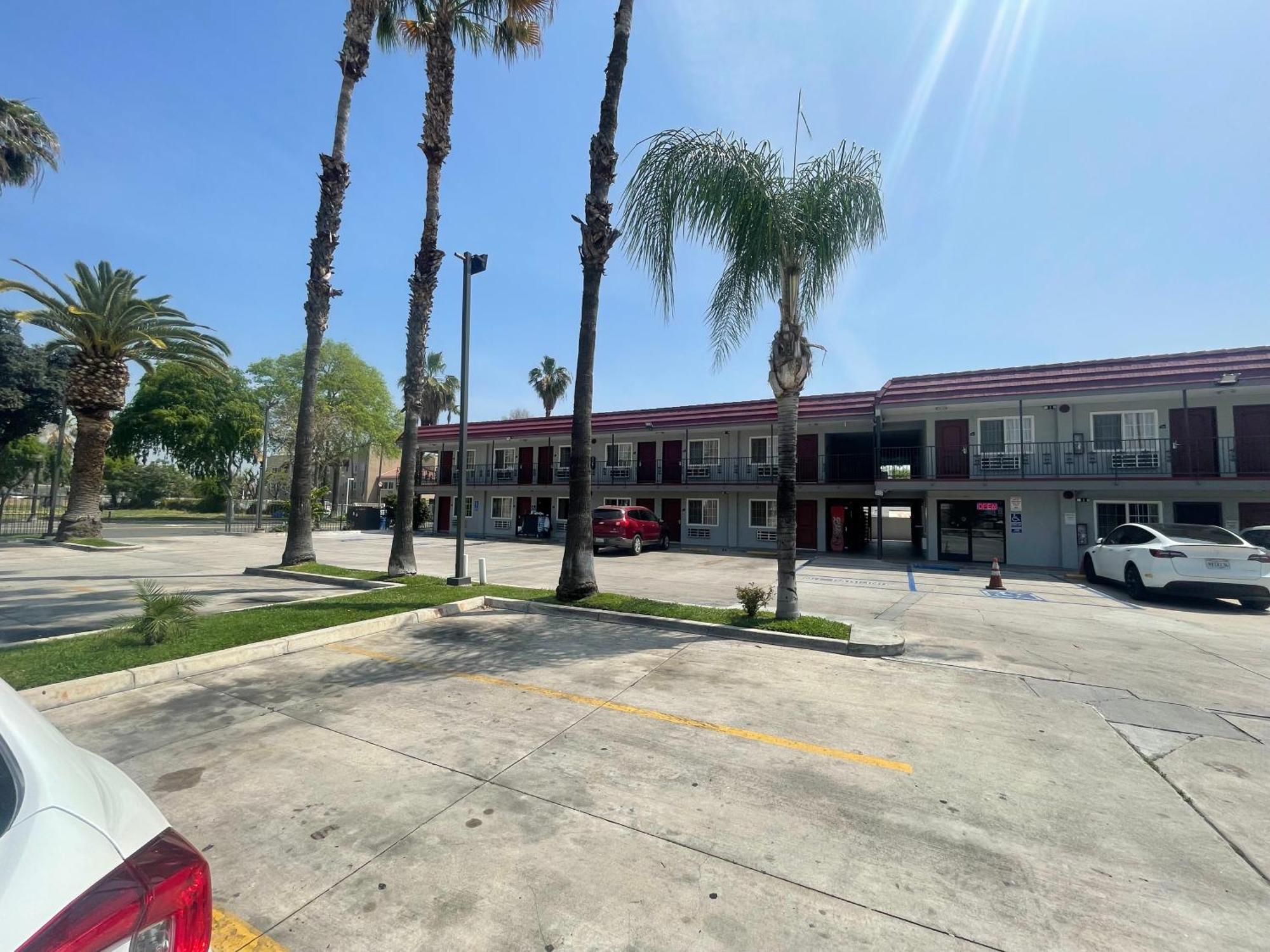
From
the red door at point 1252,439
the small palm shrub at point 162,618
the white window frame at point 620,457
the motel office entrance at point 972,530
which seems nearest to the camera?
the small palm shrub at point 162,618

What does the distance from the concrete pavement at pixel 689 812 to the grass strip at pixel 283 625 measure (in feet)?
2.84

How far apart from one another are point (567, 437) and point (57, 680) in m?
25.5

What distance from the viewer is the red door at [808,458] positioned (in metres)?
24.5

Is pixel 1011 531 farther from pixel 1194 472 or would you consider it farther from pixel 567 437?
pixel 567 437

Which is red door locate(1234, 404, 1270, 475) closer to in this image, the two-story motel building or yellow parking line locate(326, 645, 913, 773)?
the two-story motel building

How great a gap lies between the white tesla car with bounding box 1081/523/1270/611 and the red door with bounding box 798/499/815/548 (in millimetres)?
12461

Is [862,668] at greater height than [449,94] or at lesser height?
lesser

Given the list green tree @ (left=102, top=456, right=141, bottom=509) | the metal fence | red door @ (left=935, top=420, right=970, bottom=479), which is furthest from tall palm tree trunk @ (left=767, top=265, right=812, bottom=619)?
green tree @ (left=102, top=456, right=141, bottom=509)

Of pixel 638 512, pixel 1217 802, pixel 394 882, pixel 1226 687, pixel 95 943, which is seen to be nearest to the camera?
pixel 95 943

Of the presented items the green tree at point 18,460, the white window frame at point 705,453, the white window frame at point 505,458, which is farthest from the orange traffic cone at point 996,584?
the green tree at point 18,460

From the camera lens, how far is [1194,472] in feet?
58.1

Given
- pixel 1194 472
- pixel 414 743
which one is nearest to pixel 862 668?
pixel 414 743

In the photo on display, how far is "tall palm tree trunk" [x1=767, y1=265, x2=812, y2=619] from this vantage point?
879 centimetres

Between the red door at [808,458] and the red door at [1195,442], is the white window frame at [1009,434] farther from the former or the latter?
the red door at [808,458]
